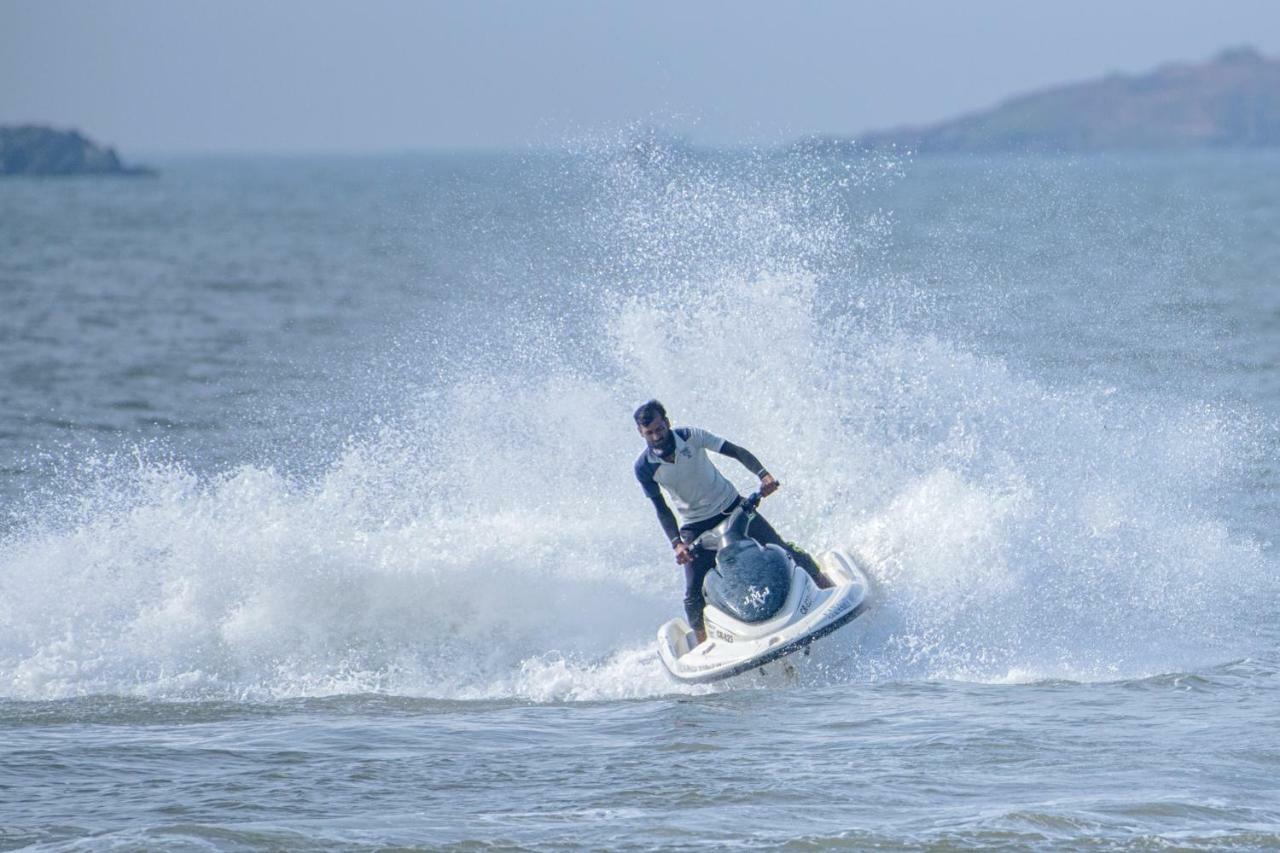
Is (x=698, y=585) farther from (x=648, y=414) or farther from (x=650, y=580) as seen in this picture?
(x=650, y=580)

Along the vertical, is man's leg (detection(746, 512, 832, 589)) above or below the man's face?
below

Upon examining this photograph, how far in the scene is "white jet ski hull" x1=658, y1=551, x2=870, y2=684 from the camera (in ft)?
36.9

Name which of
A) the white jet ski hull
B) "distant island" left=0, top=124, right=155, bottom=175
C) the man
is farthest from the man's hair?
"distant island" left=0, top=124, right=155, bottom=175

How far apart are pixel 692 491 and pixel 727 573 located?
716mm

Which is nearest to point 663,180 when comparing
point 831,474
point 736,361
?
point 736,361

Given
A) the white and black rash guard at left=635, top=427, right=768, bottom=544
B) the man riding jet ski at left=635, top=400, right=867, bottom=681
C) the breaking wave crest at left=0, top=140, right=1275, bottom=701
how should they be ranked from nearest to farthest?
1. the man riding jet ski at left=635, top=400, right=867, bottom=681
2. the white and black rash guard at left=635, top=427, right=768, bottom=544
3. the breaking wave crest at left=0, top=140, right=1275, bottom=701

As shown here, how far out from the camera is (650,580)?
13.9 meters

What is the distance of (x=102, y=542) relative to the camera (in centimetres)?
1415

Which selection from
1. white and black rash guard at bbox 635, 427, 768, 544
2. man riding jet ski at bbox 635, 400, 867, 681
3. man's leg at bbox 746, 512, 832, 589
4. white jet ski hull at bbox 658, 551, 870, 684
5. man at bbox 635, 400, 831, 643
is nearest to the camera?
white jet ski hull at bbox 658, 551, 870, 684

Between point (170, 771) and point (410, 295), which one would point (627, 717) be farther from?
point (410, 295)

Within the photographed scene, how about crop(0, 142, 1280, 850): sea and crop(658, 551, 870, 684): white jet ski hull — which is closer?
crop(0, 142, 1280, 850): sea

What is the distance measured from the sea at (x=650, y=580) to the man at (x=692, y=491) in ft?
2.32

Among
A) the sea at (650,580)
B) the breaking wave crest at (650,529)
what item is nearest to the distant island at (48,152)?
the sea at (650,580)

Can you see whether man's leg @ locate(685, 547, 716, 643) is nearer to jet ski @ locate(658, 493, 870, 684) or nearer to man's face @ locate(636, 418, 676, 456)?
jet ski @ locate(658, 493, 870, 684)
